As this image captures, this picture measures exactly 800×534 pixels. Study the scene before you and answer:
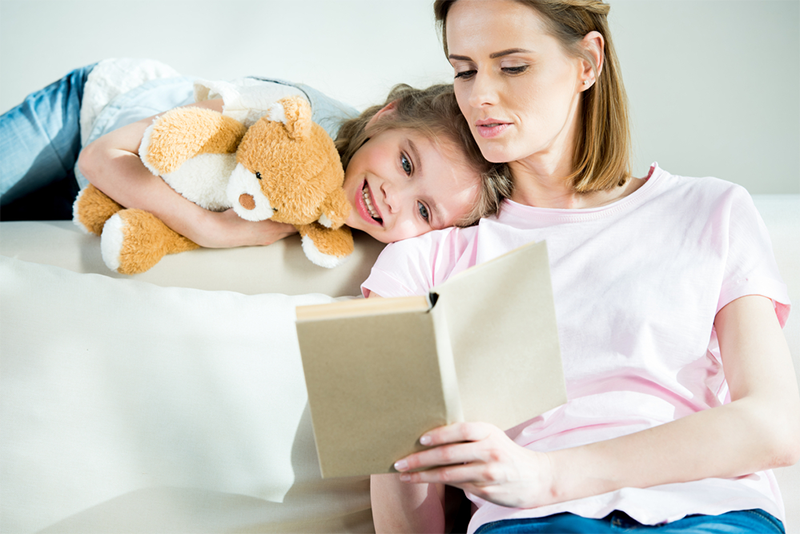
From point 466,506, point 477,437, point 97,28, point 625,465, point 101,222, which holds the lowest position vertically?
point 466,506

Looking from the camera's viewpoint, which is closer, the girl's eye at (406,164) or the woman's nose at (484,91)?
the woman's nose at (484,91)

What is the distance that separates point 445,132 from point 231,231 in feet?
1.56

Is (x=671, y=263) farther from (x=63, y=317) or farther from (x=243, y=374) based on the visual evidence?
(x=63, y=317)

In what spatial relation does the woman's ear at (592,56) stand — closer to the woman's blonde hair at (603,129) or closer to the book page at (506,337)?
the woman's blonde hair at (603,129)

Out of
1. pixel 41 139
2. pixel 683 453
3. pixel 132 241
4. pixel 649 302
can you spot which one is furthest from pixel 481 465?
pixel 41 139

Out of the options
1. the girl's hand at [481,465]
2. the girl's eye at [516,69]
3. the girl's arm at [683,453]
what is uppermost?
the girl's eye at [516,69]

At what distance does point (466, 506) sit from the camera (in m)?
1.06

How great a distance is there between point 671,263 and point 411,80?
1222 millimetres

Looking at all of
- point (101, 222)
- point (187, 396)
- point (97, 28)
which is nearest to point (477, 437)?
point (187, 396)

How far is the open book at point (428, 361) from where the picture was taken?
54 cm

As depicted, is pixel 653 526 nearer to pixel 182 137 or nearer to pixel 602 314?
pixel 602 314

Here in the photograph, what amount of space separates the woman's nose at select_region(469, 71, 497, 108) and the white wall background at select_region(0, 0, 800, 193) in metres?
0.94

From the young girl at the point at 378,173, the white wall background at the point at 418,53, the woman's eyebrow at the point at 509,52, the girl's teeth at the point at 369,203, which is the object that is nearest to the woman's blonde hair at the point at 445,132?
the young girl at the point at 378,173

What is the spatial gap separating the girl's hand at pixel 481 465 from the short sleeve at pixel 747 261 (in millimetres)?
433
